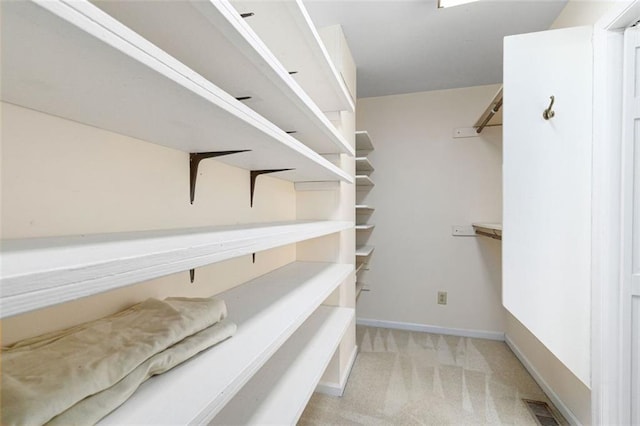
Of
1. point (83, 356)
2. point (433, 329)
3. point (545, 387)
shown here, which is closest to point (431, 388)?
point (545, 387)

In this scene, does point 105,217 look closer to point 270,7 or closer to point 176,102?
point 176,102

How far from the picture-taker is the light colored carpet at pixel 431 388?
4.89 feet

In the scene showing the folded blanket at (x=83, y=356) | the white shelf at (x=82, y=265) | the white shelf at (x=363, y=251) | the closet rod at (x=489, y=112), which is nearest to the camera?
the white shelf at (x=82, y=265)

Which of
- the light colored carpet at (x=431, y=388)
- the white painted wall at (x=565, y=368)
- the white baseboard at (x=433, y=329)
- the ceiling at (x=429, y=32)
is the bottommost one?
the light colored carpet at (x=431, y=388)

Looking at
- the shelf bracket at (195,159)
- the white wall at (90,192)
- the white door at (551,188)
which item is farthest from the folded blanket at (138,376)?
the white door at (551,188)

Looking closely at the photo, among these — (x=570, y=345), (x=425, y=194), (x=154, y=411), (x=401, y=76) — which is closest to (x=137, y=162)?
(x=154, y=411)

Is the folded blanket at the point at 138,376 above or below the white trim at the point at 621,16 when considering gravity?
below

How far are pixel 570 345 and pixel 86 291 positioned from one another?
1.75 meters

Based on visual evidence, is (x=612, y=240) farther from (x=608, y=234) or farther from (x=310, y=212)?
(x=310, y=212)

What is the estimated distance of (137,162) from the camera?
2.32 ft

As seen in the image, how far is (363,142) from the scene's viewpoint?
248cm

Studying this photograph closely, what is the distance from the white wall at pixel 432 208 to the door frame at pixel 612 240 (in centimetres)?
130

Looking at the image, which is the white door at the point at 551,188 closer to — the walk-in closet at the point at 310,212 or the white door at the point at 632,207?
the walk-in closet at the point at 310,212

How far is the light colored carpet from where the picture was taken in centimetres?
149
